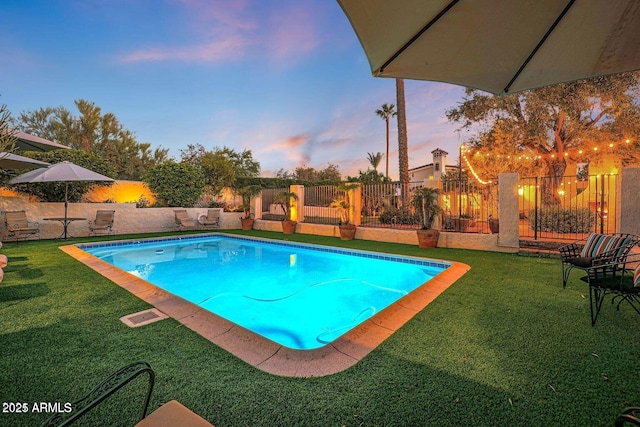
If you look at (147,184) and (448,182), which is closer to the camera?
(448,182)

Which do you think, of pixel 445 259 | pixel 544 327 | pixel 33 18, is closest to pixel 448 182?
pixel 445 259

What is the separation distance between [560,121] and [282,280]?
14043 millimetres

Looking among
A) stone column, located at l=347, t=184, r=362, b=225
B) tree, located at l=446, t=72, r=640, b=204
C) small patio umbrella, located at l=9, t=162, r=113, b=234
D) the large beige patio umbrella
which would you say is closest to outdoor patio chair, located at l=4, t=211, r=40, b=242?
small patio umbrella, located at l=9, t=162, r=113, b=234

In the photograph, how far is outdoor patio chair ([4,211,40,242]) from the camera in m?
9.55

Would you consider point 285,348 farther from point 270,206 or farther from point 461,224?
point 270,206

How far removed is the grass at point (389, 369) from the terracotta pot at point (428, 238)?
4.86 meters

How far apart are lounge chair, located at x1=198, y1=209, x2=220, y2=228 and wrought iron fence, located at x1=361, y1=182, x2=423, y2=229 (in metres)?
7.43

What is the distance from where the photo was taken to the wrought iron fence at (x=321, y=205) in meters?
13.4

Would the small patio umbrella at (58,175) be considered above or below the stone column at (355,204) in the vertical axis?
above

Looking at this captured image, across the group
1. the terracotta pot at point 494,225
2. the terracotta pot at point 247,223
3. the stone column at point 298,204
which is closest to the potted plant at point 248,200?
the terracotta pot at point 247,223

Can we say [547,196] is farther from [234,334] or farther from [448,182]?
[234,334]

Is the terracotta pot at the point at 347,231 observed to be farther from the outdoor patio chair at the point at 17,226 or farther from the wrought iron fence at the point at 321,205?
the outdoor patio chair at the point at 17,226

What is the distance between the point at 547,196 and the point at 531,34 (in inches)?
572

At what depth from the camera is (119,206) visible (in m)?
12.7
